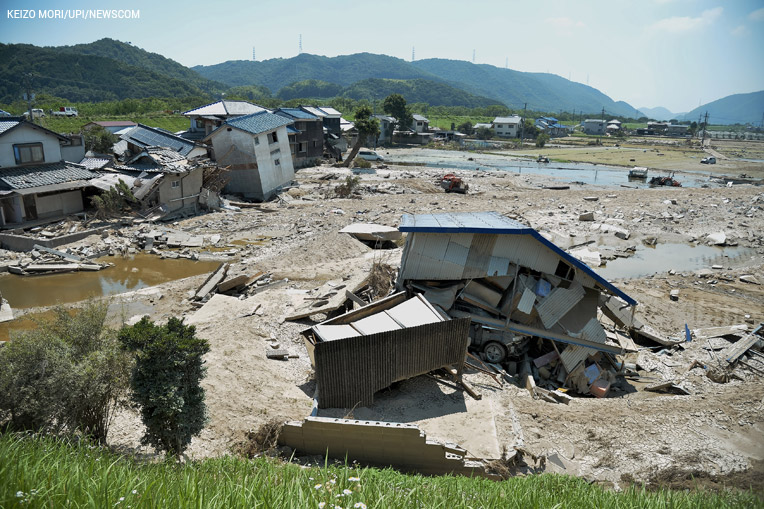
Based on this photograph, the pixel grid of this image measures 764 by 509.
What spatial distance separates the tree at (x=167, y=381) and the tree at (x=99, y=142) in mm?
32572

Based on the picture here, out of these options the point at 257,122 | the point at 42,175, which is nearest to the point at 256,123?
the point at 257,122

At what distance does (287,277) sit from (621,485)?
39.7 feet

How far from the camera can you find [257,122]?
31984 mm

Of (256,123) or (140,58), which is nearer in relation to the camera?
(256,123)

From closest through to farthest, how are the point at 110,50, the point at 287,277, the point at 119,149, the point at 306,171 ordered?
1. the point at 287,277
2. the point at 119,149
3. the point at 306,171
4. the point at 110,50

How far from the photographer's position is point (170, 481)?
421 cm

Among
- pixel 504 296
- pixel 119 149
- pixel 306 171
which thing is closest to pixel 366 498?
pixel 504 296

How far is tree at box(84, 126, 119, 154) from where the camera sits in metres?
32.7

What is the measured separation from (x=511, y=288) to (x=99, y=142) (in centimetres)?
3241

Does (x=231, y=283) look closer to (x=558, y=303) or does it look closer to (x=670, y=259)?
(x=558, y=303)

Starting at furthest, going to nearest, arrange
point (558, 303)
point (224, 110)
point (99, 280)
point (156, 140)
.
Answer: point (224, 110) → point (156, 140) → point (99, 280) → point (558, 303)

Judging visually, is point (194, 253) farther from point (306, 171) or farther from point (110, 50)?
point (110, 50)

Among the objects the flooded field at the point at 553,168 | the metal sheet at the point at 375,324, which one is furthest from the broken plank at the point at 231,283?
the flooded field at the point at 553,168

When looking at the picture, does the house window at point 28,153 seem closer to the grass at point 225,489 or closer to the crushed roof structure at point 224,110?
the crushed roof structure at point 224,110
